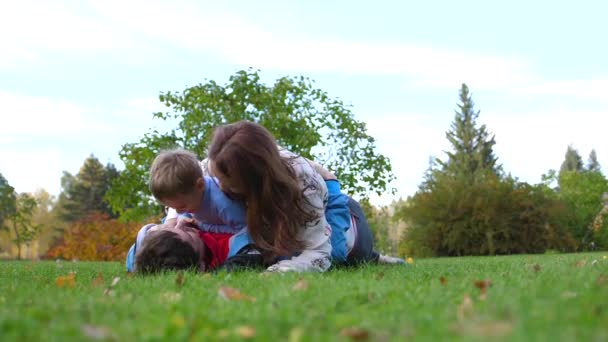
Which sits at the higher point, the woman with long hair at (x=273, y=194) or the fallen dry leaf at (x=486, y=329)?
the woman with long hair at (x=273, y=194)

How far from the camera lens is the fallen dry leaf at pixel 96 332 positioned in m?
1.69

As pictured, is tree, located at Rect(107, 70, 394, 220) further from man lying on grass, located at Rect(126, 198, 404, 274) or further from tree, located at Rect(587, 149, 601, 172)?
tree, located at Rect(587, 149, 601, 172)

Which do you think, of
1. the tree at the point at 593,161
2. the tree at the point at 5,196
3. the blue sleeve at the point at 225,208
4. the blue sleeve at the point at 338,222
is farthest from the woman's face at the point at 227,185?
Answer: the tree at the point at 593,161

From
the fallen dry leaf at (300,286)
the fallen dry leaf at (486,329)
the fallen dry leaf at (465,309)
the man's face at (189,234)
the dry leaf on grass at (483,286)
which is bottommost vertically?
the fallen dry leaf at (300,286)

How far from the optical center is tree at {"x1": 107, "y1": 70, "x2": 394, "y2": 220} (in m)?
12.3

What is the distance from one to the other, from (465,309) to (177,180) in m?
2.59

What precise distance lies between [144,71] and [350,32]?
4.09 metres

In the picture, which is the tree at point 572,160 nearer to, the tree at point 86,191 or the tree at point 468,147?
the tree at point 468,147

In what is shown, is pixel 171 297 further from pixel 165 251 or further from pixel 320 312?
pixel 165 251

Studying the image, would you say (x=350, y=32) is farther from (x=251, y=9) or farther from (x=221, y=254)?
(x=221, y=254)

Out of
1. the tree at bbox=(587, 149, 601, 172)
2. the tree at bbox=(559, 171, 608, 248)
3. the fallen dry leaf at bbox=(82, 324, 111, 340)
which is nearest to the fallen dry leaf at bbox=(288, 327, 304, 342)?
the fallen dry leaf at bbox=(82, 324, 111, 340)

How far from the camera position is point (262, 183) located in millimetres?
4168

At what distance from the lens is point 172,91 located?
1316 centimetres

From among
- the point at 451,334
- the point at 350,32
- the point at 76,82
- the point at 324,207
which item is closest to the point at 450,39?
the point at 350,32
